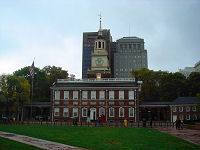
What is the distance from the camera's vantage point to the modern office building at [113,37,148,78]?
15188 centimetres

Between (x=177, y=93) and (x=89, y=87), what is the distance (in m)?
25.8

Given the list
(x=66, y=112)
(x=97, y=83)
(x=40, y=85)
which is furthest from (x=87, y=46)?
(x=66, y=112)

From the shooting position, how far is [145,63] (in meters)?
150

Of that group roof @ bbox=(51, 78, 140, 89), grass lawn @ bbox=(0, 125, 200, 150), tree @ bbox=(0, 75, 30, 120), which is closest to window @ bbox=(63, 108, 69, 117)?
roof @ bbox=(51, 78, 140, 89)

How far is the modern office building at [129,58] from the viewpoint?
498 ft

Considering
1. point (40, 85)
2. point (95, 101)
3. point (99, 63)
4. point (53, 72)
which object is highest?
point (99, 63)

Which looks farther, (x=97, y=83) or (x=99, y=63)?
(x=99, y=63)

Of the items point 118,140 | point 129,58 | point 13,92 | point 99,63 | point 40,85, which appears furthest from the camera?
point 129,58

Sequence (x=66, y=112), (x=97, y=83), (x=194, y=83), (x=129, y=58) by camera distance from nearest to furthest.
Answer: (x=66, y=112) → (x=97, y=83) → (x=194, y=83) → (x=129, y=58)

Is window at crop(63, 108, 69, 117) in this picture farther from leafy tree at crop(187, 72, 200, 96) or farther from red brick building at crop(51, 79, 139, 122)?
leafy tree at crop(187, 72, 200, 96)

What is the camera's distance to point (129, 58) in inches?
6078

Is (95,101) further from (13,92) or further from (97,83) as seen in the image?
(13,92)

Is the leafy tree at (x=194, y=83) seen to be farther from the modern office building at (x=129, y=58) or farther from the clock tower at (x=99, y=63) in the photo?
the modern office building at (x=129, y=58)

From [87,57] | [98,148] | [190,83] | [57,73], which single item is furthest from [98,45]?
[87,57]
